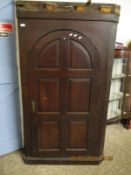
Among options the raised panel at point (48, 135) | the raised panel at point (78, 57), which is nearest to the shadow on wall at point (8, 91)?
the raised panel at point (48, 135)

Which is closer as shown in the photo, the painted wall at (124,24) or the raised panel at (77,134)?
the raised panel at (77,134)

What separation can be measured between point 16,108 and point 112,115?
1519 mm

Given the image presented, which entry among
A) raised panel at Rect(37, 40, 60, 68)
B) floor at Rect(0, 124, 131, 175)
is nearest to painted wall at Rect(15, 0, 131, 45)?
raised panel at Rect(37, 40, 60, 68)

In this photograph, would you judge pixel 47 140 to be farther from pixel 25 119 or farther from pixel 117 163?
pixel 117 163

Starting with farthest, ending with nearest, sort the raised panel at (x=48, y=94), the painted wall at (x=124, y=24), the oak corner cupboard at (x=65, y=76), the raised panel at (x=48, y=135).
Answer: the painted wall at (x=124, y=24)
the raised panel at (x=48, y=135)
the raised panel at (x=48, y=94)
the oak corner cupboard at (x=65, y=76)

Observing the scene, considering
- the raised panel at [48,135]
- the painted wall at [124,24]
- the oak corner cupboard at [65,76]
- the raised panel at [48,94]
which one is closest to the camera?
the oak corner cupboard at [65,76]

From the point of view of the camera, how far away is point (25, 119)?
6.39ft

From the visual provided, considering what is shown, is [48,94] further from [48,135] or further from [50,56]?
[48,135]

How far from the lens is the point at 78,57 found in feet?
5.75

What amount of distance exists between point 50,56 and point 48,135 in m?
0.90

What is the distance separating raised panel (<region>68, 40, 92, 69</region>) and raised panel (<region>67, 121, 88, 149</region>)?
65cm

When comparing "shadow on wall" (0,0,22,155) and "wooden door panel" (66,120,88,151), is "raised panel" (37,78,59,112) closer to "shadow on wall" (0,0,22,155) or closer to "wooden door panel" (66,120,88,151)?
"wooden door panel" (66,120,88,151)

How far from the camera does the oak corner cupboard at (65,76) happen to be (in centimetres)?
163

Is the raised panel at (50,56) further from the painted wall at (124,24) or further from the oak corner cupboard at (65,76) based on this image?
the painted wall at (124,24)
